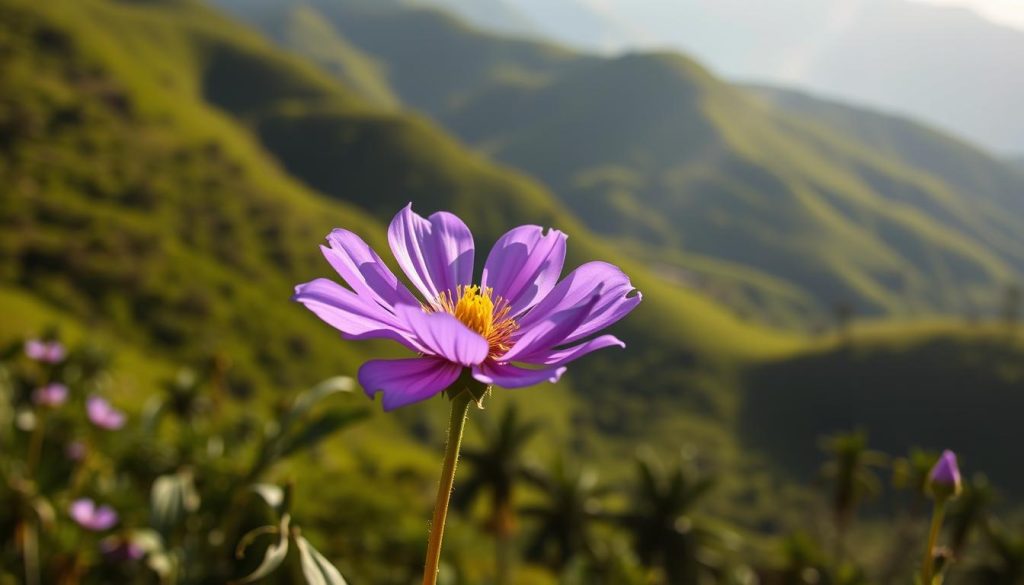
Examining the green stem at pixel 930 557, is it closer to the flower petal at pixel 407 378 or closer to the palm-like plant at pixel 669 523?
the flower petal at pixel 407 378

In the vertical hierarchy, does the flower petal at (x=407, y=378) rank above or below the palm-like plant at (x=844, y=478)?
above

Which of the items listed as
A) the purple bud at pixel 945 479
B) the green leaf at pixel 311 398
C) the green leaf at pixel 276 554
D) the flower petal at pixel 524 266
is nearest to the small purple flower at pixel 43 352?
the green leaf at pixel 311 398

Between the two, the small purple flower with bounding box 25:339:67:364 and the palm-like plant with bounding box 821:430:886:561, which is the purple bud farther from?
the palm-like plant with bounding box 821:430:886:561

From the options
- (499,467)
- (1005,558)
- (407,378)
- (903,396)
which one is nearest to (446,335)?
(407,378)

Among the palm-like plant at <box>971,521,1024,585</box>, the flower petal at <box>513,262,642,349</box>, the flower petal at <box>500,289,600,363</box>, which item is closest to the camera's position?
the flower petal at <box>500,289,600,363</box>

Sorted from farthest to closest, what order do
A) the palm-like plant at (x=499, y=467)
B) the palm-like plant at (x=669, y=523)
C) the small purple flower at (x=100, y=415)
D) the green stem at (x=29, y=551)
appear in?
1. the palm-like plant at (x=499, y=467)
2. the palm-like plant at (x=669, y=523)
3. the small purple flower at (x=100, y=415)
4. the green stem at (x=29, y=551)

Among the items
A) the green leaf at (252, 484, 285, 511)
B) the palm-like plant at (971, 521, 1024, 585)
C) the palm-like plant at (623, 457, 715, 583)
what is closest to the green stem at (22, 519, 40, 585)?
the green leaf at (252, 484, 285, 511)

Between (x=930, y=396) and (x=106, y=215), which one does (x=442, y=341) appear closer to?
(x=106, y=215)
